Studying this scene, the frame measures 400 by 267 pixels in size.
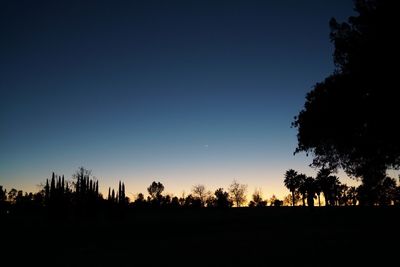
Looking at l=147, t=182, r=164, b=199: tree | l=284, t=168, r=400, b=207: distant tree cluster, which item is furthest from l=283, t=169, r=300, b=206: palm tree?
l=147, t=182, r=164, b=199: tree

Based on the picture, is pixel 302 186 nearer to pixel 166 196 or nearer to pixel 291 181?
pixel 291 181

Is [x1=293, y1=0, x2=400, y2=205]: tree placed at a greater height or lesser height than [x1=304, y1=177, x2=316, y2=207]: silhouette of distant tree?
greater

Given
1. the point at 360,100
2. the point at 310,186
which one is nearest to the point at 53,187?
the point at 360,100

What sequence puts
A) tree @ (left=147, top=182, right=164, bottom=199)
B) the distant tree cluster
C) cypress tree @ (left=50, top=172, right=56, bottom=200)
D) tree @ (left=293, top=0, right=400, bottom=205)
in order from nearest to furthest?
tree @ (left=293, top=0, right=400, bottom=205) < cypress tree @ (left=50, top=172, right=56, bottom=200) < the distant tree cluster < tree @ (left=147, top=182, right=164, bottom=199)

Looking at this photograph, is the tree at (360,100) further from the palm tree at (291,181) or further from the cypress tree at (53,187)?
the palm tree at (291,181)

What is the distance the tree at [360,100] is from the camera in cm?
2200

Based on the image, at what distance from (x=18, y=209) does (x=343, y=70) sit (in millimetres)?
101535

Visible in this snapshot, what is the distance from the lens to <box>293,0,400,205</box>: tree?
2200 centimetres

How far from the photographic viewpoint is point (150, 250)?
2439cm

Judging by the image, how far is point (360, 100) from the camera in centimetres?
2466

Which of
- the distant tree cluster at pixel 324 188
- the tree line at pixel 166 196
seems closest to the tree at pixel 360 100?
the tree line at pixel 166 196

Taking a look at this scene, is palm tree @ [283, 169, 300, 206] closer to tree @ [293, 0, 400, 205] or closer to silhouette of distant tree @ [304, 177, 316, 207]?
silhouette of distant tree @ [304, 177, 316, 207]

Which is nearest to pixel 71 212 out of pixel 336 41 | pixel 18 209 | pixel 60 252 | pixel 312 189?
pixel 18 209

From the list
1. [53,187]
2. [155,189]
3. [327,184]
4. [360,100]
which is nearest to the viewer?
[360,100]
